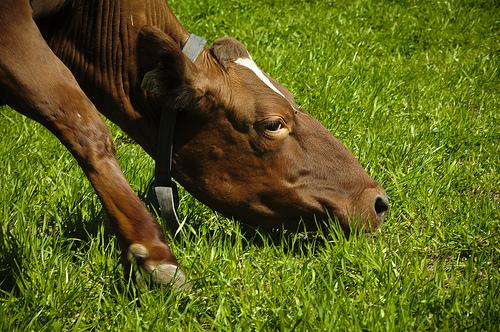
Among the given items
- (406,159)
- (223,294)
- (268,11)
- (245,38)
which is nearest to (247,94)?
(223,294)

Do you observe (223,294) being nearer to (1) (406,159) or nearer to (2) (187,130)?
(2) (187,130)

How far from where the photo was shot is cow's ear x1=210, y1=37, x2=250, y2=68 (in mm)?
3826

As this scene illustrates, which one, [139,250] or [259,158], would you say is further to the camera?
[259,158]

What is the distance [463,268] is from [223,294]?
1.26 m

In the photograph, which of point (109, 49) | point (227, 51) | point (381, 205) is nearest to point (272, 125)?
point (227, 51)

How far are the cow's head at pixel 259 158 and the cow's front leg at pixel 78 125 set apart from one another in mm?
546

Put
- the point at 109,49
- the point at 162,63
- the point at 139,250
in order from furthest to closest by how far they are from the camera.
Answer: the point at 109,49
the point at 162,63
the point at 139,250

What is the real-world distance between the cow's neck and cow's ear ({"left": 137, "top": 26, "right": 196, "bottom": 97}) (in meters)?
0.16

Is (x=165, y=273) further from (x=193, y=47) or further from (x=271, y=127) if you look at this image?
(x=193, y=47)

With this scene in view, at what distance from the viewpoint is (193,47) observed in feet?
12.1

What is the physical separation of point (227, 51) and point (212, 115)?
41cm

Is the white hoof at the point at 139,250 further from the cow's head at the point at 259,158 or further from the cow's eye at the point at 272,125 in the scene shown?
the cow's eye at the point at 272,125

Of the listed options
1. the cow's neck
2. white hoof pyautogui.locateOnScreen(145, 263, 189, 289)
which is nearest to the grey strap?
the cow's neck

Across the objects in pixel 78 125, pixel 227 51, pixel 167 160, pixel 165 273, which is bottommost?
pixel 165 273
